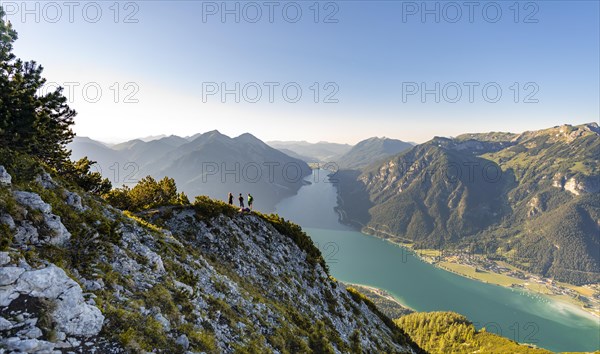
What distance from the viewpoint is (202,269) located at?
22312 millimetres

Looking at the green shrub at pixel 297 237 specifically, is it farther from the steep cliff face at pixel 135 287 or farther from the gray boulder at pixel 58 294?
the gray boulder at pixel 58 294

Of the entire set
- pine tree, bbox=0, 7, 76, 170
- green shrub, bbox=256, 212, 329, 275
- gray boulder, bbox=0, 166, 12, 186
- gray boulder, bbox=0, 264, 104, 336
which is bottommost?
green shrub, bbox=256, 212, 329, 275

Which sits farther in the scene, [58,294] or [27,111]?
[27,111]

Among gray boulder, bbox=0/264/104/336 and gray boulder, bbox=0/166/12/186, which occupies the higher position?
gray boulder, bbox=0/166/12/186

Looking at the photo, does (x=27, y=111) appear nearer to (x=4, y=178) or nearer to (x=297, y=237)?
(x=4, y=178)

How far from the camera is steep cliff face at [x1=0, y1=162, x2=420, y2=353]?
10.5 m

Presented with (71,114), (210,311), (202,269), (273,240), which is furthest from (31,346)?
(273,240)

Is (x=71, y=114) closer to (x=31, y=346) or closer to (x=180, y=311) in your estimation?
(x=180, y=311)

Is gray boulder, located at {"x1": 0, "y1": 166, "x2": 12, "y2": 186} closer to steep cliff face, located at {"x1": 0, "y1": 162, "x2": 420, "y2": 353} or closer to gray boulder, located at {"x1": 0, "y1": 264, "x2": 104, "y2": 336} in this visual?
steep cliff face, located at {"x1": 0, "y1": 162, "x2": 420, "y2": 353}

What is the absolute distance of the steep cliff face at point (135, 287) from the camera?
34.3 ft

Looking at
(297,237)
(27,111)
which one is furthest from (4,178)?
(297,237)

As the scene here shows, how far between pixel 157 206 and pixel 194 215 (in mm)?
5656

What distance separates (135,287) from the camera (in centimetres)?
1502

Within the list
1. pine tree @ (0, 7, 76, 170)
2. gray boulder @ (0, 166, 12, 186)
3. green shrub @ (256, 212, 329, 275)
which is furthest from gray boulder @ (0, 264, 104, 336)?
green shrub @ (256, 212, 329, 275)
